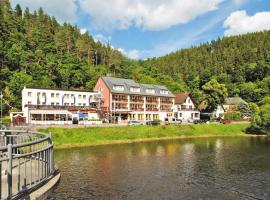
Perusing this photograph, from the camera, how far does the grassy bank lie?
2499 inches

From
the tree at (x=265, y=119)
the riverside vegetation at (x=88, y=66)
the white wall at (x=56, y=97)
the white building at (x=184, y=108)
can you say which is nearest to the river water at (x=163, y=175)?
the tree at (x=265, y=119)

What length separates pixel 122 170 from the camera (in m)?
37.7

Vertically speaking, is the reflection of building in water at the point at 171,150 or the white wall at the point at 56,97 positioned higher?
the white wall at the point at 56,97

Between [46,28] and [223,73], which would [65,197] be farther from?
[223,73]

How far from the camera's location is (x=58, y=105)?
88.6m

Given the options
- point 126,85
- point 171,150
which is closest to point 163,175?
point 171,150

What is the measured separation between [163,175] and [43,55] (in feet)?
328

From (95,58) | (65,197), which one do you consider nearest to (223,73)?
(95,58)

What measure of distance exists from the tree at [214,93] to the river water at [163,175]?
2602 inches

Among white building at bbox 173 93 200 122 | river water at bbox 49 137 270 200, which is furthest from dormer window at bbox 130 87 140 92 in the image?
river water at bbox 49 137 270 200

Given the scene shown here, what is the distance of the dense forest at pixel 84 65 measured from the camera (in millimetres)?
111688

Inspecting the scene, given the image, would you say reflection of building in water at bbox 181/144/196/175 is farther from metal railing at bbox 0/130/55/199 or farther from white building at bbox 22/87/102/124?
white building at bbox 22/87/102/124

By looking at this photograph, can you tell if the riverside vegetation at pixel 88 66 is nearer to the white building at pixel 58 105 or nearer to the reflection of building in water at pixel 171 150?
the white building at pixel 58 105

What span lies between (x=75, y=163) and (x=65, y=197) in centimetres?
1693
